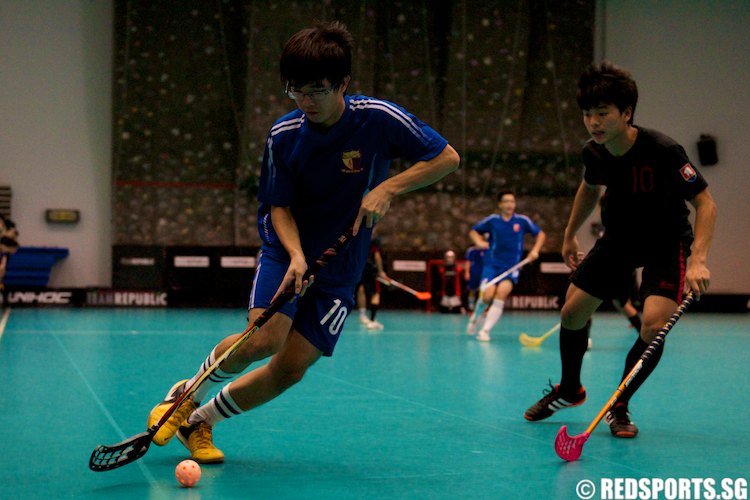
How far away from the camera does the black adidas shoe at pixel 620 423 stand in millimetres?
4258

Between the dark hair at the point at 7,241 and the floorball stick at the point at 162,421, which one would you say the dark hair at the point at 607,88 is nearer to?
the floorball stick at the point at 162,421

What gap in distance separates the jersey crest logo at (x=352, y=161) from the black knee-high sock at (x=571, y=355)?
63.5 inches

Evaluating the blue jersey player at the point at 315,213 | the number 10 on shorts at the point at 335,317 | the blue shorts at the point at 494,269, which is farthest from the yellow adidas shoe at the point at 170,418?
the blue shorts at the point at 494,269

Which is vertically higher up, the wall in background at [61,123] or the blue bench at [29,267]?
the wall in background at [61,123]

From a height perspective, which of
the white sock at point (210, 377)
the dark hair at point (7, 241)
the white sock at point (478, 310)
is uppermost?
the white sock at point (210, 377)

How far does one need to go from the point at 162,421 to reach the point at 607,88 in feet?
7.43

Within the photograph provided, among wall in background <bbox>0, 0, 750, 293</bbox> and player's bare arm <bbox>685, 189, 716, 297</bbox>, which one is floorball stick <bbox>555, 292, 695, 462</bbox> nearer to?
player's bare arm <bbox>685, 189, 716, 297</bbox>

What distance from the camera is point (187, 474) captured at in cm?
316

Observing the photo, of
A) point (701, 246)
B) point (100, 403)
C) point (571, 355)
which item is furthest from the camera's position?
point (100, 403)

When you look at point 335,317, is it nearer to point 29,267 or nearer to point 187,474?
point 187,474

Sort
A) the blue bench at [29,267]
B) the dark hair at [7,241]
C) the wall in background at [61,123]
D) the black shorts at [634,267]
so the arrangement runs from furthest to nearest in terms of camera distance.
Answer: the wall in background at [61,123] < the blue bench at [29,267] < the dark hair at [7,241] < the black shorts at [634,267]

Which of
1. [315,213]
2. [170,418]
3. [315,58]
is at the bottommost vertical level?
[170,418]

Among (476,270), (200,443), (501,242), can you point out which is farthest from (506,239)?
(200,443)

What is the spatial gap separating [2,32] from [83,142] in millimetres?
2158
